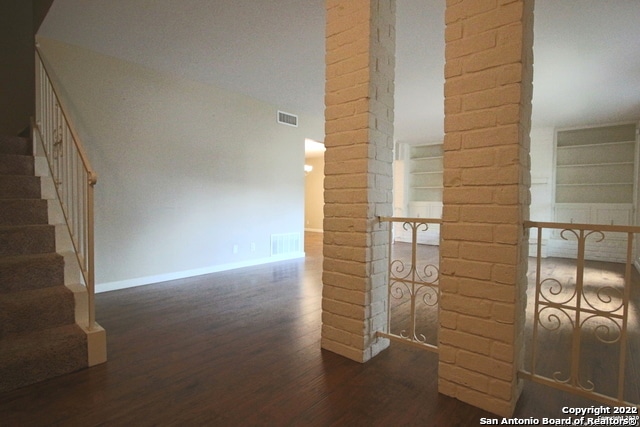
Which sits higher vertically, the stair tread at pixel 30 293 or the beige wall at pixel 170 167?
the beige wall at pixel 170 167

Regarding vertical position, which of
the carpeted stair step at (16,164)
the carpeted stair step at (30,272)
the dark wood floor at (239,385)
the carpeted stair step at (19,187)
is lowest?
the dark wood floor at (239,385)

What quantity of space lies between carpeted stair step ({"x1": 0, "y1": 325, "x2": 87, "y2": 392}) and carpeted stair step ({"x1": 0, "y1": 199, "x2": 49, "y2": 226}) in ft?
3.16

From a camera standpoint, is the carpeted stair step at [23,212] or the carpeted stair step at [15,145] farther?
the carpeted stair step at [15,145]

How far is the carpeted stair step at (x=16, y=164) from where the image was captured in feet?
9.30

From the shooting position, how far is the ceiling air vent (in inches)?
226

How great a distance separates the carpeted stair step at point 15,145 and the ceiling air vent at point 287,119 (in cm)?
341

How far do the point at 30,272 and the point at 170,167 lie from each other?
7.72ft

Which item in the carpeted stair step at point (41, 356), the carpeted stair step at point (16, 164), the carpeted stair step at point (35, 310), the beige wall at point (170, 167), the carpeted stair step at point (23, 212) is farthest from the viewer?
the beige wall at point (170, 167)

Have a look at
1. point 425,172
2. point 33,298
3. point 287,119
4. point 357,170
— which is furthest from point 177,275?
point 425,172

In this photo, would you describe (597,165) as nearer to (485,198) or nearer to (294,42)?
(294,42)

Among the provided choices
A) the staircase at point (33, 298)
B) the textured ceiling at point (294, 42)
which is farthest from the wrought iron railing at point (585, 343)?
the staircase at point (33, 298)

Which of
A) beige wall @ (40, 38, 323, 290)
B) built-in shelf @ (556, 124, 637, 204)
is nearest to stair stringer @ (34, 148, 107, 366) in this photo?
beige wall @ (40, 38, 323, 290)

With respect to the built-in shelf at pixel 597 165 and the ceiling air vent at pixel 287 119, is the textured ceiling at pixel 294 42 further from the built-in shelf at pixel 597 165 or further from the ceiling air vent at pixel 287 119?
the built-in shelf at pixel 597 165

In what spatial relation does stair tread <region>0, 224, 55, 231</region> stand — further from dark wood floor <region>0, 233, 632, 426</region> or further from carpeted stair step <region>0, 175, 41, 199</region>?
dark wood floor <region>0, 233, 632, 426</region>
